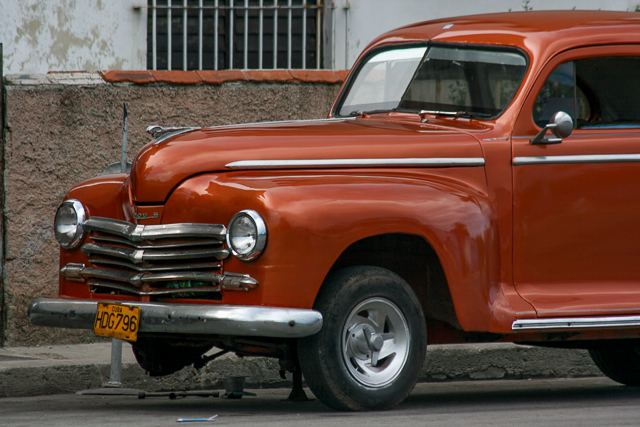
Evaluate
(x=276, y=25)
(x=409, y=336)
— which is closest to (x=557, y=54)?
(x=409, y=336)

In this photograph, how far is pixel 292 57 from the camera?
455 inches

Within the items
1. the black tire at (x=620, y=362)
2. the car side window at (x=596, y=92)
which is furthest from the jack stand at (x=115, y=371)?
the black tire at (x=620, y=362)

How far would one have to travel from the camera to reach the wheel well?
5.05 meters

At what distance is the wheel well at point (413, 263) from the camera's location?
5.05 meters

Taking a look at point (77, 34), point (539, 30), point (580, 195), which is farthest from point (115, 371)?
point (77, 34)

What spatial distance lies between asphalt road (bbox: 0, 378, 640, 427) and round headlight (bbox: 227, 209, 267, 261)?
2.56ft

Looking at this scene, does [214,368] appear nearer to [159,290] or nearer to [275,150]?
[159,290]

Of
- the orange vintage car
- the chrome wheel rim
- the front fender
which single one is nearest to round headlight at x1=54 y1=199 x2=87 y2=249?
the orange vintage car

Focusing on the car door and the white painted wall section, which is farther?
the white painted wall section

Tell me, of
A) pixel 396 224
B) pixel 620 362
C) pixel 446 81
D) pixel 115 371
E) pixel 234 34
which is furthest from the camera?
pixel 234 34

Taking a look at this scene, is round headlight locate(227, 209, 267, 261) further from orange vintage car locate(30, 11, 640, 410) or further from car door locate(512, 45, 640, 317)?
car door locate(512, 45, 640, 317)

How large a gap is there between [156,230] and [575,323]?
215 centimetres

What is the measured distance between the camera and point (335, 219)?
462cm

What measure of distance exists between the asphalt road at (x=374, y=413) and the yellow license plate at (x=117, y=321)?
1.35 feet
